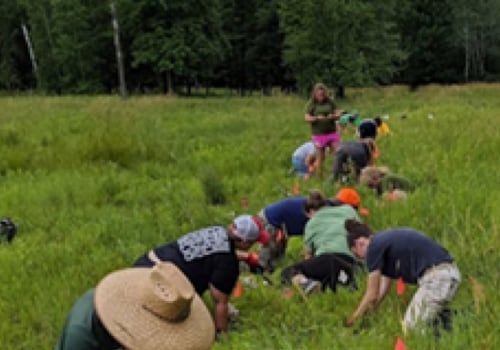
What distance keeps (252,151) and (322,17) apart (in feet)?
89.3

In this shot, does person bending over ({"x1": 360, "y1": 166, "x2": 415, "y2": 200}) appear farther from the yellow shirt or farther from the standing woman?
the yellow shirt

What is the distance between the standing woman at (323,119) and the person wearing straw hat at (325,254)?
14.8ft

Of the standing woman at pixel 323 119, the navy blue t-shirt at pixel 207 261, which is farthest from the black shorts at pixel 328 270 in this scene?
the standing woman at pixel 323 119

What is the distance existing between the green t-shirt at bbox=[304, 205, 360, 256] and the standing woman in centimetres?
488

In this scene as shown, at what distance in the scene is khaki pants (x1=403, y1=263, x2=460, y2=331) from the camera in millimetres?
4773

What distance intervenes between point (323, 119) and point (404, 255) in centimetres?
705

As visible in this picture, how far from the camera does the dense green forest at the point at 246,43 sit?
39.9m

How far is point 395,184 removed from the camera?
8891 mm

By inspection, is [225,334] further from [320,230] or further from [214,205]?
[214,205]

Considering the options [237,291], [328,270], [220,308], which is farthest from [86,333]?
[328,270]

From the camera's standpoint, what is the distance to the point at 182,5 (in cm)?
4412

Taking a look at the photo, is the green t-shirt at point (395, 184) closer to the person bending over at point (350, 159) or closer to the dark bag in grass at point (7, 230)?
the person bending over at point (350, 159)

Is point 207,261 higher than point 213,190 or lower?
higher

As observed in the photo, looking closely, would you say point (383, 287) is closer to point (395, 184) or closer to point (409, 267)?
point (409, 267)
